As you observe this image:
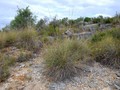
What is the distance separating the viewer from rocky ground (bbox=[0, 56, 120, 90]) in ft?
16.5

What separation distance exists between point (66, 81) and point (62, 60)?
0.49 m

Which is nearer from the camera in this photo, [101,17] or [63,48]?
[63,48]

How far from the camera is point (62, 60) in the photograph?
17.0ft

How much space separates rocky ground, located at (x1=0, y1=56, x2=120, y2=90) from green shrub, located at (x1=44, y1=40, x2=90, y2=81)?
16 cm

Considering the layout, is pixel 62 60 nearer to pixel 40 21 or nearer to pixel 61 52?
pixel 61 52

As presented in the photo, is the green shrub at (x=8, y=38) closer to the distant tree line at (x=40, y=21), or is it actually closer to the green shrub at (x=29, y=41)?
the green shrub at (x=29, y=41)

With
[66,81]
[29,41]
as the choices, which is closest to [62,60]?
[66,81]

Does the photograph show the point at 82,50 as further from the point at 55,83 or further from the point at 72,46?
the point at 55,83

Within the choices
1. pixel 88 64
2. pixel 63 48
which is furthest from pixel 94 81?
pixel 63 48

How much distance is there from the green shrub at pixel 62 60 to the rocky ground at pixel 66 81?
0.54ft

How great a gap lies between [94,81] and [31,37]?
9.23 ft

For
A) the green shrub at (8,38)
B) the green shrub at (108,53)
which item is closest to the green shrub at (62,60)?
the green shrub at (108,53)

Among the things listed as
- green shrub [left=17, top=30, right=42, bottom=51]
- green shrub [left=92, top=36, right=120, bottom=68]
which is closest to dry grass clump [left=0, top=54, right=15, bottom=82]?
green shrub [left=17, top=30, right=42, bottom=51]

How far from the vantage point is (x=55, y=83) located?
5.07 m
